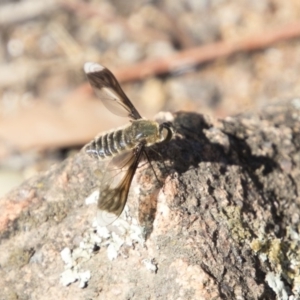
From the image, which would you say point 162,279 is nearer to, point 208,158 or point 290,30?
point 208,158

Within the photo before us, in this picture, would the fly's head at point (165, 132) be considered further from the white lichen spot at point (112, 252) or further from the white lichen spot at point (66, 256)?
the white lichen spot at point (66, 256)

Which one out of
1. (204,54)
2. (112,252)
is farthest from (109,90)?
(204,54)

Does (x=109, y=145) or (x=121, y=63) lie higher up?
(x=121, y=63)

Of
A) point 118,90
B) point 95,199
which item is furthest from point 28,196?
point 118,90

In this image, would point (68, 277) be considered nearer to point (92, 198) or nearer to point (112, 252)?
point (112, 252)

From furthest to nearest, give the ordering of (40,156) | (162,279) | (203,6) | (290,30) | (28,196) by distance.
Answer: (203,6) → (290,30) → (40,156) → (28,196) → (162,279)

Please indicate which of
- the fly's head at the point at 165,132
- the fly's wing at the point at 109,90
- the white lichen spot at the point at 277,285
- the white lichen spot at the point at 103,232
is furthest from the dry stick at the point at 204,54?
the white lichen spot at the point at 277,285

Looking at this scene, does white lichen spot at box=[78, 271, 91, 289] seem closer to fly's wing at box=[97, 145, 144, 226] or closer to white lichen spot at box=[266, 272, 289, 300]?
fly's wing at box=[97, 145, 144, 226]
